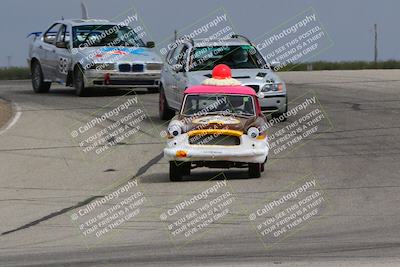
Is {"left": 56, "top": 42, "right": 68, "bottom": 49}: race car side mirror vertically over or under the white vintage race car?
under

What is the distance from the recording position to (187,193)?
41.2 ft

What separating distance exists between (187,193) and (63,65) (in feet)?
42.0

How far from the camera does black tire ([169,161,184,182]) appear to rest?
13555 mm

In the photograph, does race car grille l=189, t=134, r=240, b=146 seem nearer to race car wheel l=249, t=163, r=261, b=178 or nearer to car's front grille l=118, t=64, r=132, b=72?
race car wheel l=249, t=163, r=261, b=178

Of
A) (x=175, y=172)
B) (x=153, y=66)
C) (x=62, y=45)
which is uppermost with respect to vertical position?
(x=175, y=172)

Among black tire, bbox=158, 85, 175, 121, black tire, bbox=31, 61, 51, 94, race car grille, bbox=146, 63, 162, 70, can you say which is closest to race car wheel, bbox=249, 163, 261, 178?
black tire, bbox=158, 85, 175, 121

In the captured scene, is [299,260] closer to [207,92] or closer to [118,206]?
[118,206]

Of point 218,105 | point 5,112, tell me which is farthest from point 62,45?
point 218,105

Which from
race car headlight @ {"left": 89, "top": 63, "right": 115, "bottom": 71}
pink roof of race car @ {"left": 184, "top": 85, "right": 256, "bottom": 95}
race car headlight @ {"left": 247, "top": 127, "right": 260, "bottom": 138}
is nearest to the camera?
race car headlight @ {"left": 247, "top": 127, "right": 260, "bottom": 138}

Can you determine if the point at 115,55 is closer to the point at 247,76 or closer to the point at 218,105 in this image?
the point at 247,76

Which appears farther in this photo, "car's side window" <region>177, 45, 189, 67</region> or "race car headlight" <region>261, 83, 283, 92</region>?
"car's side window" <region>177, 45, 189, 67</region>

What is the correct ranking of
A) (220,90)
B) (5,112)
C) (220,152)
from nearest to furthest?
(220,152)
(220,90)
(5,112)

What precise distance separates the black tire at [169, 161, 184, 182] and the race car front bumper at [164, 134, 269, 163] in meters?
0.16

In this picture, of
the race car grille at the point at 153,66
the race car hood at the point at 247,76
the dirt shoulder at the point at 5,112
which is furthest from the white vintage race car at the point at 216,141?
the race car grille at the point at 153,66
